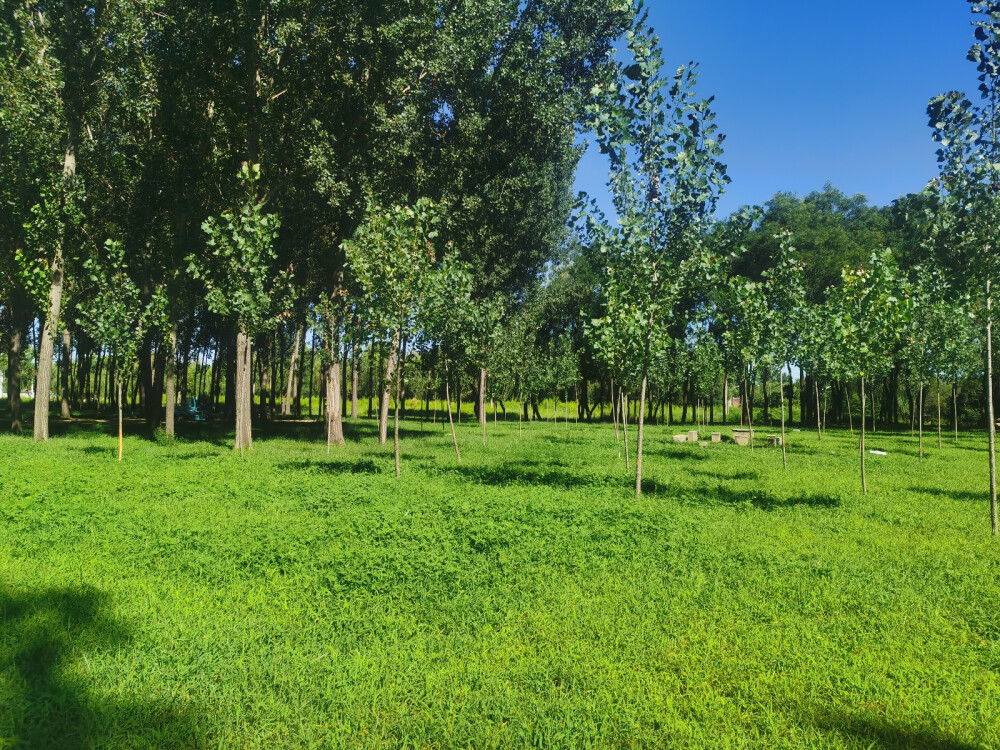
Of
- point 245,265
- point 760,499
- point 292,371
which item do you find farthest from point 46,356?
point 292,371

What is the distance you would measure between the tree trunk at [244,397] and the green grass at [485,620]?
29.1 feet

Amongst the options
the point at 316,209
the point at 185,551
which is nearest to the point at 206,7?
the point at 316,209

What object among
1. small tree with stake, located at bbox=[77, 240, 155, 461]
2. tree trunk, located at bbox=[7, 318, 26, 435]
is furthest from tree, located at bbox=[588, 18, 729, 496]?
tree trunk, located at bbox=[7, 318, 26, 435]

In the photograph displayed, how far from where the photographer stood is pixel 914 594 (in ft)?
23.5

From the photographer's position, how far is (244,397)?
22188 millimetres

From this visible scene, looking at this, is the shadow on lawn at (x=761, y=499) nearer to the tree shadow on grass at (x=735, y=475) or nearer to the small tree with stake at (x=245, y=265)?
the tree shadow on grass at (x=735, y=475)

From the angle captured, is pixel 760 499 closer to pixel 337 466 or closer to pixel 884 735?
pixel 884 735

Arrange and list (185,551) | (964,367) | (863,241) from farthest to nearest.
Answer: (863,241), (964,367), (185,551)

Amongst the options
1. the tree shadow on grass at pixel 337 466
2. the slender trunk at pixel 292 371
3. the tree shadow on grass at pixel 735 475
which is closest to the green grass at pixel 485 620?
the tree shadow on grass at pixel 337 466

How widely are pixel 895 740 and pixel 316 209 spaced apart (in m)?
25.3

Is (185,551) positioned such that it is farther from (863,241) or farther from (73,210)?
(863,241)

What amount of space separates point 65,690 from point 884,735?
20.3 ft

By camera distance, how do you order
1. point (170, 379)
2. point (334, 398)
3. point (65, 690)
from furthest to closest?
1. point (334, 398)
2. point (170, 379)
3. point (65, 690)

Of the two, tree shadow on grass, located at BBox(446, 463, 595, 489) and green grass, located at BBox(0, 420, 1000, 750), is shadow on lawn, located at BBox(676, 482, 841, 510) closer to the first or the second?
green grass, located at BBox(0, 420, 1000, 750)
